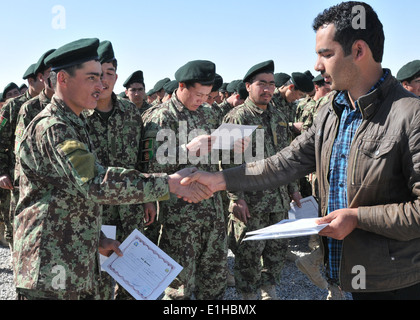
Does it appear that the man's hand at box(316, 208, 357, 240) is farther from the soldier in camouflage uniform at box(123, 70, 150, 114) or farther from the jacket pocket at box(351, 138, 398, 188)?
the soldier in camouflage uniform at box(123, 70, 150, 114)

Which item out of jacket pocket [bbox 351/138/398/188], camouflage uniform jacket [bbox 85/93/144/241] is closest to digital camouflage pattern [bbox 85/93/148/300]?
camouflage uniform jacket [bbox 85/93/144/241]

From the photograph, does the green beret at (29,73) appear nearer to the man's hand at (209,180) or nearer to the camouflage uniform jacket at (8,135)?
the camouflage uniform jacket at (8,135)

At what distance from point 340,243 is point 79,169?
158cm

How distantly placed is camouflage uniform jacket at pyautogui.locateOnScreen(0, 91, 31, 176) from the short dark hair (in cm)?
448

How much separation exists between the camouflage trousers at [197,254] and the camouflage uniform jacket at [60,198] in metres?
1.24

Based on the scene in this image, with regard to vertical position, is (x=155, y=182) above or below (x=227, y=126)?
below

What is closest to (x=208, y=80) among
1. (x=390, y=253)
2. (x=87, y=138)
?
(x=87, y=138)

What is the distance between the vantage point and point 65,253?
241 cm

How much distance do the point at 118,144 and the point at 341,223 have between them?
2.36 m

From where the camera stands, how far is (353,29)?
80.4 inches

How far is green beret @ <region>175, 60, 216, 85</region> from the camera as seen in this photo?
386 centimetres

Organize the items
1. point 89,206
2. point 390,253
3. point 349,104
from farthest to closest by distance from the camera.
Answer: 1. point 89,206
2. point 349,104
3. point 390,253

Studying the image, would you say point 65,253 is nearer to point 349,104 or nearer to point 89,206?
point 89,206

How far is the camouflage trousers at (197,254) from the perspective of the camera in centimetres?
367
